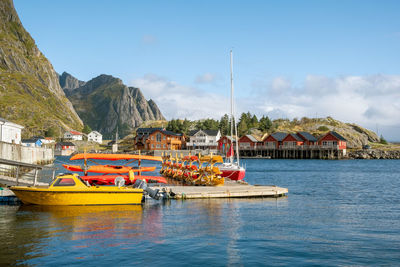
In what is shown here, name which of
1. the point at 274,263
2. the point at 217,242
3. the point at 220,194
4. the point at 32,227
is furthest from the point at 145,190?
the point at 274,263

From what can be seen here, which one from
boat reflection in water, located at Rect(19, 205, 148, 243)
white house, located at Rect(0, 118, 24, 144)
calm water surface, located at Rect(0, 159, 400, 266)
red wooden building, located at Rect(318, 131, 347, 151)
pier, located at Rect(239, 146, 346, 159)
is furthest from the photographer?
red wooden building, located at Rect(318, 131, 347, 151)

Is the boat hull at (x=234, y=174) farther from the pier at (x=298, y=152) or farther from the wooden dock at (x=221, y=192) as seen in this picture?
the pier at (x=298, y=152)

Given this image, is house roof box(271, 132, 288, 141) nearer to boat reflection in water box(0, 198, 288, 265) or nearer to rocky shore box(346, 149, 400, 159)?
rocky shore box(346, 149, 400, 159)

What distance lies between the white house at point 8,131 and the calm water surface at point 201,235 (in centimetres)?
2823

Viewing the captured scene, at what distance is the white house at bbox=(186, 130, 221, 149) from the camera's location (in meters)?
→ 156

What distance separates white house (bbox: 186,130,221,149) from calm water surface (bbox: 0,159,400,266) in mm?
128285

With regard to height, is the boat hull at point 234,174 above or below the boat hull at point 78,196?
above

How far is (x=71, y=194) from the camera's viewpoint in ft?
77.4

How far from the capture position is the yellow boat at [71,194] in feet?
77.4

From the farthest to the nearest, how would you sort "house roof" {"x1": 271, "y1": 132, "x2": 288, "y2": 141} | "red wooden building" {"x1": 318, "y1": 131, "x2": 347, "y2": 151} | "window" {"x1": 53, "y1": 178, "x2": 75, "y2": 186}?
1. "house roof" {"x1": 271, "y1": 132, "x2": 288, "y2": 141}
2. "red wooden building" {"x1": 318, "y1": 131, "x2": 347, "y2": 151}
3. "window" {"x1": 53, "y1": 178, "x2": 75, "y2": 186}

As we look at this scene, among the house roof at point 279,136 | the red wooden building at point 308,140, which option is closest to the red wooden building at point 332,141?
the red wooden building at point 308,140

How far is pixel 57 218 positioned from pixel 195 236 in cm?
846

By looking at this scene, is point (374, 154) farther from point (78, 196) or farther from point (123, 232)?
point (123, 232)

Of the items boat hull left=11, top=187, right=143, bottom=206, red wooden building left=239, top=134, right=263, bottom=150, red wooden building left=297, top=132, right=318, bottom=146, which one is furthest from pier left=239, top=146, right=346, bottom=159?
boat hull left=11, top=187, right=143, bottom=206
